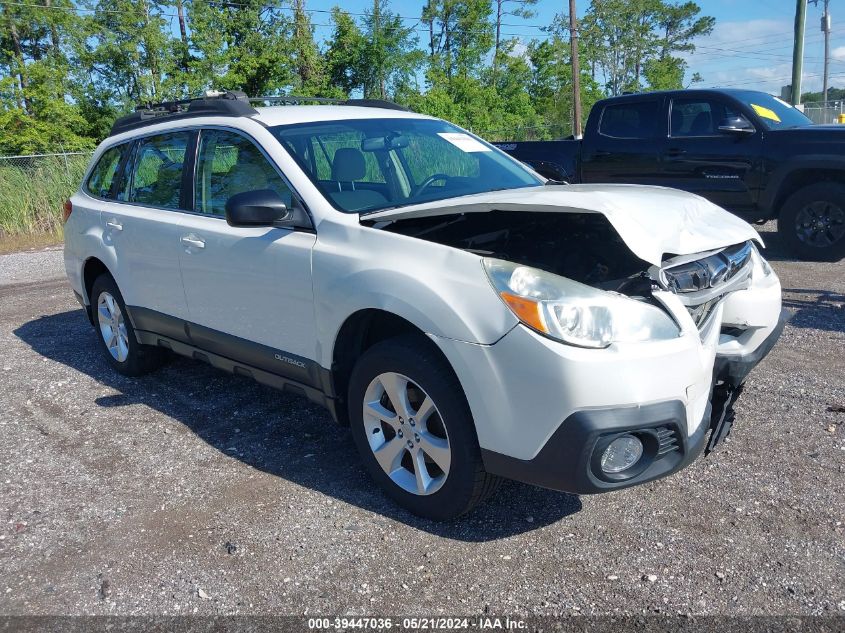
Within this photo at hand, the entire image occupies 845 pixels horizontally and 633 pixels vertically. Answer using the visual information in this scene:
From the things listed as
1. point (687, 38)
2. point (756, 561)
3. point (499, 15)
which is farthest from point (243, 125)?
point (687, 38)

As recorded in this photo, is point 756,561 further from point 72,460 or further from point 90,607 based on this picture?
point 72,460

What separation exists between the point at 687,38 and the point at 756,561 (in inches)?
2677

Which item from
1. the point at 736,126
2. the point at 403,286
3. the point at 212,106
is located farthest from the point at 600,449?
the point at 736,126

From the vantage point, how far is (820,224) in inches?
322

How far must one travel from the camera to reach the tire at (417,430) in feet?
9.73

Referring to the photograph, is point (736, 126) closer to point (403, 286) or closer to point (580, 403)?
point (403, 286)

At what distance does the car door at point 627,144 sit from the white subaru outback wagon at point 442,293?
519 cm

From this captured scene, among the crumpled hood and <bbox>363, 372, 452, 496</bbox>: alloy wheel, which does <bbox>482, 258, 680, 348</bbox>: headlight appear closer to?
the crumpled hood

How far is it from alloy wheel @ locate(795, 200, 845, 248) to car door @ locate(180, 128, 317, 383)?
6.66 metres

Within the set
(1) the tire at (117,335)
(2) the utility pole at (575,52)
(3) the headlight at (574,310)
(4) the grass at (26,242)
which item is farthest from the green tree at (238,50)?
(3) the headlight at (574,310)

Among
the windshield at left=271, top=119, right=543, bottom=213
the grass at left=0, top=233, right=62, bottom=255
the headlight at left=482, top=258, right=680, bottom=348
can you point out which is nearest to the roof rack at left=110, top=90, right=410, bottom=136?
the windshield at left=271, top=119, right=543, bottom=213

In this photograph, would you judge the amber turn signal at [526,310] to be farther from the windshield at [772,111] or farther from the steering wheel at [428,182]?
the windshield at [772,111]

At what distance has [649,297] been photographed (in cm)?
295

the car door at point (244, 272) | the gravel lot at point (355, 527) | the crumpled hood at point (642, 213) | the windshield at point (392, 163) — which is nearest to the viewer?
the gravel lot at point (355, 527)
